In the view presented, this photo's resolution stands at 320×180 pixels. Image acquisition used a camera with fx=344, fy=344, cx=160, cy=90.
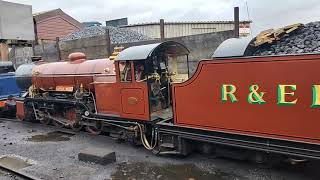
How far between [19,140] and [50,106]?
1556 millimetres

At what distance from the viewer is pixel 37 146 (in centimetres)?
891

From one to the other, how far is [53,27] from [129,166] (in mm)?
31702

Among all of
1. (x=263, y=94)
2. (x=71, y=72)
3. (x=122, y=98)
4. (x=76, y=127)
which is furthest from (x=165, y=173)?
(x=71, y=72)

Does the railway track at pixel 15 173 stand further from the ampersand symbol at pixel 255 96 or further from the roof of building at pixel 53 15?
the roof of building at pixel 53 15

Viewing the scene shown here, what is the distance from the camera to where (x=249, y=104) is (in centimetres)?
568

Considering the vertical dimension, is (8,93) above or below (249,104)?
below

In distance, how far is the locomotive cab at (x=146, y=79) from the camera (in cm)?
751

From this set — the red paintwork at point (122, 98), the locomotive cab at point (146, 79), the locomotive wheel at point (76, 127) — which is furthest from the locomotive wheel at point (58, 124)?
the locomotive cab at point (146, 79)

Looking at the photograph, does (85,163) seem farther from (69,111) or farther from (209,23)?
(209,23)

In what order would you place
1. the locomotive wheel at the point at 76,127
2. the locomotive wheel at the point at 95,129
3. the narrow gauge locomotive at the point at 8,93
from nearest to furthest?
the locomotive wheel at the point at 95,129 → the locomotive wheel at the point at 76,127 → the narrow gauge locomotive at the point at 8,93

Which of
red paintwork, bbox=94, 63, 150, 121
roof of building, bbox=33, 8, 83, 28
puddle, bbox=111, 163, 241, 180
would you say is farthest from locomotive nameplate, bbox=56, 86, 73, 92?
roof of building, bbox=33, 8, 83, 28

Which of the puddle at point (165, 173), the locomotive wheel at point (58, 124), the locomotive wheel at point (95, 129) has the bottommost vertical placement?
the puddle at point (165, 173)

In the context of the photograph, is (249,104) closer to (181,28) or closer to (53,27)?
(181,28)

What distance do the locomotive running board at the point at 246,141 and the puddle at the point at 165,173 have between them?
594 millimetres
